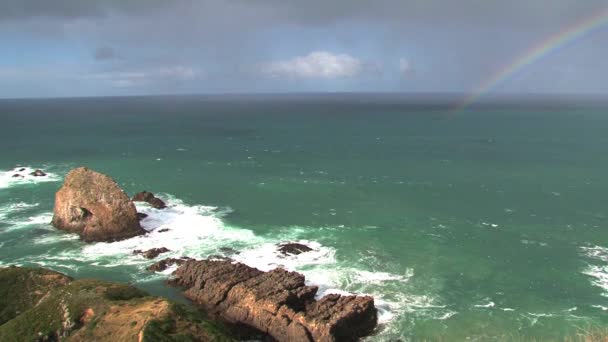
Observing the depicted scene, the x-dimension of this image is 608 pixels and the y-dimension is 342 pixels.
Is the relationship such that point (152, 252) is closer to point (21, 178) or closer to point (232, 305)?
point (232, 305)

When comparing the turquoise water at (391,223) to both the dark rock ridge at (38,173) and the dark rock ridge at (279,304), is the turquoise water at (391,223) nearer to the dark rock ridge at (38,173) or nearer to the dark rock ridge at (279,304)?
the dark rock ridge at (38,173)

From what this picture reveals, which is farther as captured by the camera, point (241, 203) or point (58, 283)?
point (241, 203)

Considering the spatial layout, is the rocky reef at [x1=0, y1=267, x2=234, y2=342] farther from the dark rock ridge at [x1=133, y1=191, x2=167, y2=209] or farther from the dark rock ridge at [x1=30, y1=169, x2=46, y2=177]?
the dark rock ridge at [x1=30, y1=169, x2=46, y2=177]

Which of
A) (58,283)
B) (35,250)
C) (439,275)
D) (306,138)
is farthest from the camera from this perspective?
(306,138)

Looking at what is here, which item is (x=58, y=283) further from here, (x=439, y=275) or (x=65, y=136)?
(x=65, y=136)

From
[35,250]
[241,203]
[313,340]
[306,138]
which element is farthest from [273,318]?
[306,138]

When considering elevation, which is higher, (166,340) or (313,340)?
(166,340)

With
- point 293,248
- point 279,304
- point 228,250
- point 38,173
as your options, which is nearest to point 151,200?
point 228,250
